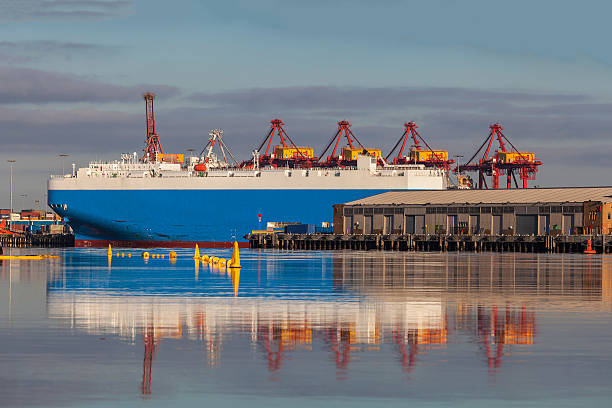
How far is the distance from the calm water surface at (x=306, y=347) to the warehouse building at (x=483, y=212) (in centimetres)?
7688

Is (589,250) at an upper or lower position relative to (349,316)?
upper

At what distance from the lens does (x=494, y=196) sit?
12975 cm

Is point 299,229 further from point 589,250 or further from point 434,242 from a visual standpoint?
point 589,250

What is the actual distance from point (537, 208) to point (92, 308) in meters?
92.6

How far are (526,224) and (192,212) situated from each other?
149ft

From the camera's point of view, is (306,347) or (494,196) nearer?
(306,347)

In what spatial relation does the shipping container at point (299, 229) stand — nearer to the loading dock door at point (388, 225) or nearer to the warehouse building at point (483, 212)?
the warehouse building at point (483, 212)

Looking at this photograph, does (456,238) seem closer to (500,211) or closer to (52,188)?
(500,211)

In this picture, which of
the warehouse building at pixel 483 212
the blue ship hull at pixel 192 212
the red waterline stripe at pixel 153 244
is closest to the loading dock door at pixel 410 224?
the warehouse building at pixel 483 212

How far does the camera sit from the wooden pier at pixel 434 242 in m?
106

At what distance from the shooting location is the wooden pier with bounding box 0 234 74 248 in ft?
553

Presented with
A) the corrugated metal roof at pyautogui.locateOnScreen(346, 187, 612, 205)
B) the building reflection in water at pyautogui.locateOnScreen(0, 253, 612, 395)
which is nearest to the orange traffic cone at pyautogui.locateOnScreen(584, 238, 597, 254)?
the corrugated metal roof at pyautogui.locateOnScreen(346, 187, 612, 205)

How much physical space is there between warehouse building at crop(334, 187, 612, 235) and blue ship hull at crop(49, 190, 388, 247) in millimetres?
A: 5857

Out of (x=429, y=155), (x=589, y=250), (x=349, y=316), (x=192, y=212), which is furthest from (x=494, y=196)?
(x=349, y=316)
